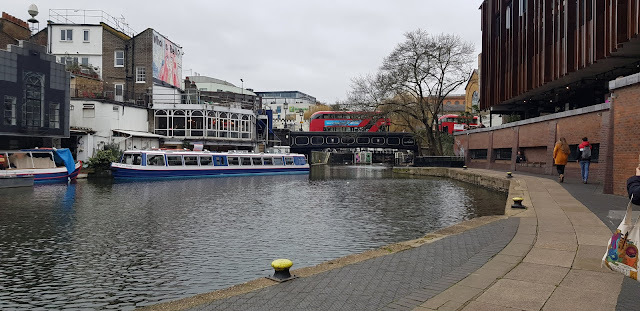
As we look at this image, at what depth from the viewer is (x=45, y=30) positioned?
4084 cm

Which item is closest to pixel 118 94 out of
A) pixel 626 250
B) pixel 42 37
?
pixel 42 37

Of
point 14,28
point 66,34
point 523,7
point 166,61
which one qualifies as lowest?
point 166,61

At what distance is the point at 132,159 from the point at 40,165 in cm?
605

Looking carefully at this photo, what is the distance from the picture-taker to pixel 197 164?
34469 mm

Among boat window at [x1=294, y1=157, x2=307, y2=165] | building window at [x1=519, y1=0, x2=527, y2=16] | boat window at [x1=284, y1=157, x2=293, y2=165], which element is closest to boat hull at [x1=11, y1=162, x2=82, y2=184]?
boat window at [x1=284, y1=157, x2=293, y2=165]

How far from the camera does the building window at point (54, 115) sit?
93.3ft

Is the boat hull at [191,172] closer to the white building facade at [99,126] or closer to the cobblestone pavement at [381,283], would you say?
the white building facade at [99,126]

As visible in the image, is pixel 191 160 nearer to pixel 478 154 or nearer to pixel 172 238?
pixel 478 154

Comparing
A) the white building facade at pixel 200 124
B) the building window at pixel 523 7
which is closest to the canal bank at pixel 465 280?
the building window at pixel 523 7

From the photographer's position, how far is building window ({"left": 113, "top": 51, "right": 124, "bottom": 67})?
41.3 m

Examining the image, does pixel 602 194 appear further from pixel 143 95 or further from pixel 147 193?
pixel 143 95

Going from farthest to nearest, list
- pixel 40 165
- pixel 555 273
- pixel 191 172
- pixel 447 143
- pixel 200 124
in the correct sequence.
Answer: pixel 447 143
pixel 200 124
pixel 191 172
pixel 40 165
pixel 555 273

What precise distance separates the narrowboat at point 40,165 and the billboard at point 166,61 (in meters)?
17.2

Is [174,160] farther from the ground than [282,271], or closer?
farther from the ground
